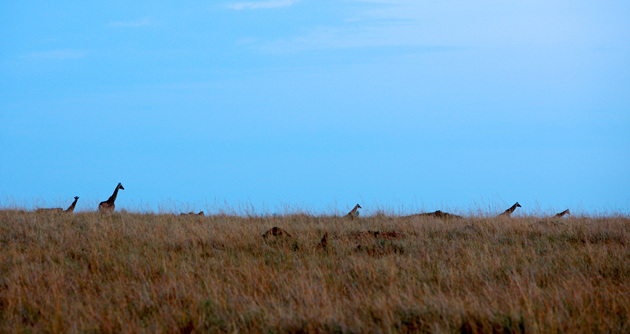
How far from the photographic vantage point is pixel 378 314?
5.39m

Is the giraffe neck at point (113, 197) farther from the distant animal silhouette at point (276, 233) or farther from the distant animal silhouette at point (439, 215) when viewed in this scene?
the distant animal silhouette at point (439, 215)

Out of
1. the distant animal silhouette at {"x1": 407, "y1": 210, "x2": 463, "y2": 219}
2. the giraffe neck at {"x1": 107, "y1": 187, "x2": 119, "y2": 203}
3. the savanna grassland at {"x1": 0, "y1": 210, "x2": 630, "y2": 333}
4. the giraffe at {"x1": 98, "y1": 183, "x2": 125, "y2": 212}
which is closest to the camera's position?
the savanna grassland at {"x1": 0, "y1": 210, "x2": 630, "y2": 333}

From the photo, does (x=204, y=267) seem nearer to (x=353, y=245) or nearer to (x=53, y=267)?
(x=53, y=267)

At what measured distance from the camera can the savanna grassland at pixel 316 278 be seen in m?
5.31

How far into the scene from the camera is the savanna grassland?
5.31 metres

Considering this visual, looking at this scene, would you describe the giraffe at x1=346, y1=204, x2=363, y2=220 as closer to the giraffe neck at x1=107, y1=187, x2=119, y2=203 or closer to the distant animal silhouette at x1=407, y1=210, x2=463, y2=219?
the distant animal silhouette at x1=407, y1=210, x2=463, y2=219

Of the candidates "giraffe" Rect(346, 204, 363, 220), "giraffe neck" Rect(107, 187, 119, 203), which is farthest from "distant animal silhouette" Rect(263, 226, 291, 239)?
"giraffe neck" Rect(107, 187, 119, 203)

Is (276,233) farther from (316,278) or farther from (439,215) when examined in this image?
(439,215)

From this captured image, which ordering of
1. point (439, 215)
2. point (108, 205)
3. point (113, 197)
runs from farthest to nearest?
point (113, 197), point (108, 205), point (439, 215)

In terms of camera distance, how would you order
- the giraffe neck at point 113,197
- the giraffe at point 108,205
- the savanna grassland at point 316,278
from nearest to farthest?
the savanna grassland at point 316,278 < the giraffe at point 108,205 < the giraffe neck at point 113,197

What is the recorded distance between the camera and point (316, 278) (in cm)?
732

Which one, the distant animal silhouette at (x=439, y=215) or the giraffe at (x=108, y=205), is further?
the giraffe at (x=108, y=205)

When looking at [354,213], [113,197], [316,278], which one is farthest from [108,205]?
[316,278]

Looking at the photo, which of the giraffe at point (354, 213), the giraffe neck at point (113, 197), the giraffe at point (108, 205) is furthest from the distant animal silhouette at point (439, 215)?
the giraffe neck at point (113, 197)
